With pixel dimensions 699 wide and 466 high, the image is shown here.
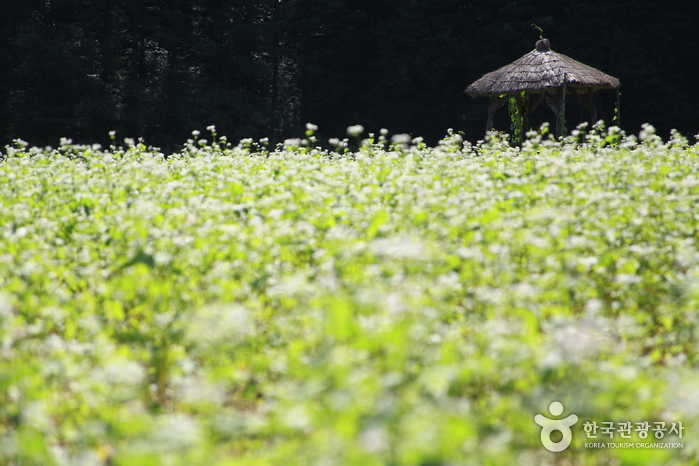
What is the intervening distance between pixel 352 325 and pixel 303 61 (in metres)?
24.9

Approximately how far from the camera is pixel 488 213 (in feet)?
14.8

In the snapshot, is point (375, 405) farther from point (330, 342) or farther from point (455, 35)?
point (455, 35)

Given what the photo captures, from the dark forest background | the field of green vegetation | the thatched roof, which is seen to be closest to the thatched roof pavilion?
the thatched roof

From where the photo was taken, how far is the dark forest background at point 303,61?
22.9 meters

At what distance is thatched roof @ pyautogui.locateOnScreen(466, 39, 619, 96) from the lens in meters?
13.6

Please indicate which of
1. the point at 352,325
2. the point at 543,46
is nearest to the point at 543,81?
the point at 543,46

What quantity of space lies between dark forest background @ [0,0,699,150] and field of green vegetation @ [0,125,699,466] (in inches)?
734

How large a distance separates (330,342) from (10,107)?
2285cm

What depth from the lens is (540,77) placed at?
13.7m

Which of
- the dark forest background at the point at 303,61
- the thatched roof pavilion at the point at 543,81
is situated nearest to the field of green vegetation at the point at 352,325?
the thatched roof pavilion at the point at 543,81

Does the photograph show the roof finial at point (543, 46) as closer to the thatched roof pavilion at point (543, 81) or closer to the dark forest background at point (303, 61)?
the thatched roof pavilion at point (543, 81)

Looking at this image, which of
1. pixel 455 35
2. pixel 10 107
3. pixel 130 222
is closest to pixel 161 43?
pixel 10 107

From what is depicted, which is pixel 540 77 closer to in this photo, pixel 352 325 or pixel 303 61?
pixel 352 325

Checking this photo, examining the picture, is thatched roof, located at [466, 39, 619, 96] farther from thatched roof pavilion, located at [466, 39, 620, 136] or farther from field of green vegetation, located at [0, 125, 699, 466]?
field of green vegetation, located at [0, 125, 699, 466]
